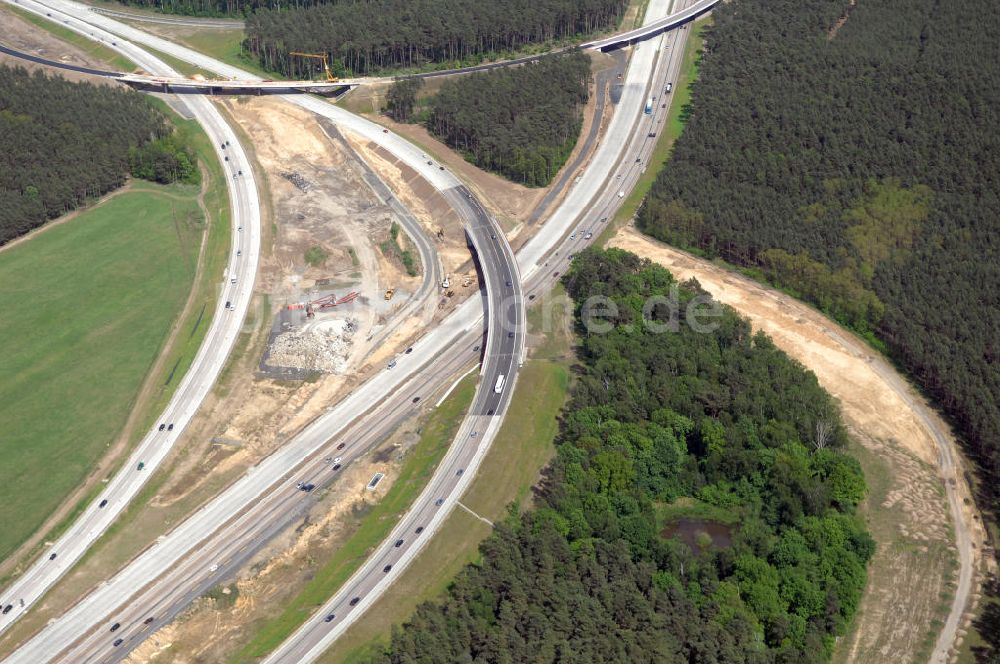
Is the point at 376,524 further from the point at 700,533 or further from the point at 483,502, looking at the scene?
the point at 700,533

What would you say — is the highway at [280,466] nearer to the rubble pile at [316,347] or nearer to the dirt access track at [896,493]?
the rubble pile at [316,347]

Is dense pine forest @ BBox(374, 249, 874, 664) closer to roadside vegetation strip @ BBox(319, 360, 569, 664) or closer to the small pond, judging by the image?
the small pond

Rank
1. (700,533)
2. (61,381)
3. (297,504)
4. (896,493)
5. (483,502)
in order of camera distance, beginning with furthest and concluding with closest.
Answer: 1. (61,381)
2. (297,504)
3. (896,493)
4. (483,502)
5. (700,533)

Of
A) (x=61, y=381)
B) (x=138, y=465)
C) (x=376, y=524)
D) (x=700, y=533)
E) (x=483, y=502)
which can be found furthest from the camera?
(x=61, y=381)

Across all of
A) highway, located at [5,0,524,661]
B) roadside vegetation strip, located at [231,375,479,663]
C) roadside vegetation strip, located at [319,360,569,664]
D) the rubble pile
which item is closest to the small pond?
roadside vegetation strip, located at [319,360,569,664]

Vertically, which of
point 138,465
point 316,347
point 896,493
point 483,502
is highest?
point 896,493

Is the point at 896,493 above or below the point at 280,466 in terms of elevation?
above

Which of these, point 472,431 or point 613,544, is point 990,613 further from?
point 472,431

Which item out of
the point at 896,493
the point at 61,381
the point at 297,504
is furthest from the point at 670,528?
the point at 61,381
